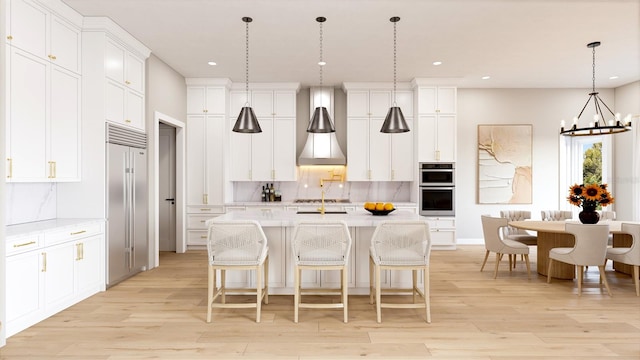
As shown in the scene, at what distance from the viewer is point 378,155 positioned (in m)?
6.69

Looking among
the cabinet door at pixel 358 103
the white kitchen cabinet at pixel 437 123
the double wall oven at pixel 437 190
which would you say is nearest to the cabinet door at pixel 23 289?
the cabinet door at pixel 358 103

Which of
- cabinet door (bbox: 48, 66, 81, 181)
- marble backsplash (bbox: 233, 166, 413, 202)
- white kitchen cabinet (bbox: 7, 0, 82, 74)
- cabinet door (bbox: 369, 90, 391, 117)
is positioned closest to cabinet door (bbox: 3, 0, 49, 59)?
white kitchen cabinet (bbox: 7, 0, 82, 74)

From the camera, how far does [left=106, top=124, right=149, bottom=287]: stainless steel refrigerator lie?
417cm

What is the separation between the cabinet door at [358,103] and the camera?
667cm

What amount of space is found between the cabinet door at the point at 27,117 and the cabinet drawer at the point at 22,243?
0.53m

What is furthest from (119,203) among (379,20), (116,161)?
(379,20)

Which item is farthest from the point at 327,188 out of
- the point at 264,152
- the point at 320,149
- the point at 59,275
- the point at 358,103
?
the point at 59,275

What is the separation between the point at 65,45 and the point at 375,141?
4725 millimetres

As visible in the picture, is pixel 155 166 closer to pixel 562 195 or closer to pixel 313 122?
pixel 313 122

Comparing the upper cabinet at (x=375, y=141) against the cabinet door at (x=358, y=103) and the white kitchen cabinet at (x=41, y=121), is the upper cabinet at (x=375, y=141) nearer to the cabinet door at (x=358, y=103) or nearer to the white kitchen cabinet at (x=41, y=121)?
the cabinet door at (x=358, y=103)

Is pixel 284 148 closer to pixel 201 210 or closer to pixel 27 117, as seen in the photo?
pixel 201 210

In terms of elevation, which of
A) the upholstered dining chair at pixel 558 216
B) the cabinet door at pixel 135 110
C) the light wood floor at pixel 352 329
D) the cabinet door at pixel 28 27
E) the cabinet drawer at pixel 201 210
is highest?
the cabinet door at pixel 28 27

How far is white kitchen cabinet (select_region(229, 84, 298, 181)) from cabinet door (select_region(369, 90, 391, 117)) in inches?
55.7

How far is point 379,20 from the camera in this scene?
4074 millimetres
